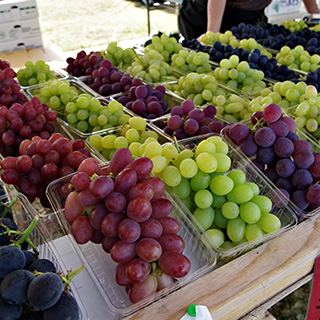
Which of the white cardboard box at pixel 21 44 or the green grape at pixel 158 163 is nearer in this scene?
the green grape at pixel 158 163

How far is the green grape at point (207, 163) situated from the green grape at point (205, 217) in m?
0.10

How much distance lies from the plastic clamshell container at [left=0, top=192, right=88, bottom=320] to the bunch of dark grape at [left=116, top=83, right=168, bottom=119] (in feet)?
2.28

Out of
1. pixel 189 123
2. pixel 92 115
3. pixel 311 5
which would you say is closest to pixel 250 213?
pixel 189 123

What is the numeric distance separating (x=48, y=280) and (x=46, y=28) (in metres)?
6.27

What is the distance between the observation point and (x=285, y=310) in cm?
172

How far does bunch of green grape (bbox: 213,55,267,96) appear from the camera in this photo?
68.2 inches

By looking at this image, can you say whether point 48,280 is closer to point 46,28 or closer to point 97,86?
point 97,86

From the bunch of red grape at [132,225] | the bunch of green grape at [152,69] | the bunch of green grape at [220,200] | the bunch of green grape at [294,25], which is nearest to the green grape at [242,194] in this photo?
the bunch of green grape at [220,200]

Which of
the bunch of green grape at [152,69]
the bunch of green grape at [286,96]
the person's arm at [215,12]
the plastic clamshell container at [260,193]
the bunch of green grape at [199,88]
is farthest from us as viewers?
the person's arm at [215,12]

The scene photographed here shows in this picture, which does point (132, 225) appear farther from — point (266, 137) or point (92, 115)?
point (92, 115)

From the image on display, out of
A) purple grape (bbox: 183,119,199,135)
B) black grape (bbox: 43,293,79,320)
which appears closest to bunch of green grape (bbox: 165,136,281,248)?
purple grape (bbox: 183,119,199,135)

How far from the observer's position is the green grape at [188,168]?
0.87 m

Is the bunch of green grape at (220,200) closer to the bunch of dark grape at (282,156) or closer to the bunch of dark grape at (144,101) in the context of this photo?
the bunch of dark grape at (282,156)

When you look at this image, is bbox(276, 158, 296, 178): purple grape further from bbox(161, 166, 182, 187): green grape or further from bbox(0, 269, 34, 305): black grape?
bbox(0, 269, 34, 305): black grape
